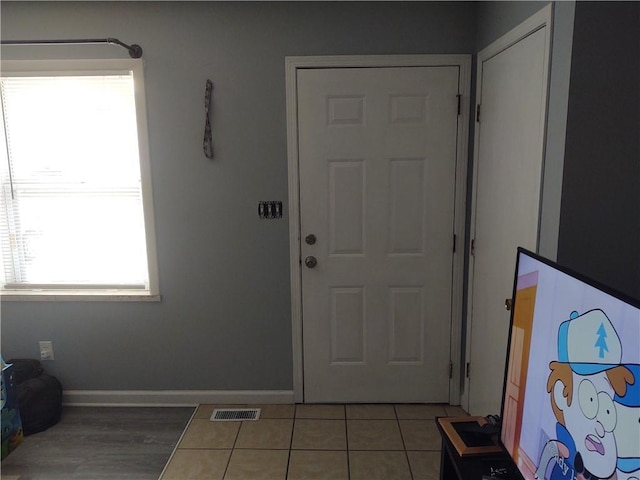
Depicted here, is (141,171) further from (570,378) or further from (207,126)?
(570,378)

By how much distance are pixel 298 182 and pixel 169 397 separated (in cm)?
155

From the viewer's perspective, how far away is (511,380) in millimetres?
1315

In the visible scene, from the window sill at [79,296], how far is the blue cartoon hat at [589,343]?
2.24 m

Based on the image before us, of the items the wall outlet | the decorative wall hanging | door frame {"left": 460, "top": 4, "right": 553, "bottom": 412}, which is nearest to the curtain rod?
the decorative wall hanging

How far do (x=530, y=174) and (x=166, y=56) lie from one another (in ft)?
6.41

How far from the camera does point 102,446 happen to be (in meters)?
2.38

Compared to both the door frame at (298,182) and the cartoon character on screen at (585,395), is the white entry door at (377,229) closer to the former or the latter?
the door frame at (298,182)

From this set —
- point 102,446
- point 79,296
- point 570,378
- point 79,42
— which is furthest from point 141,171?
point 570,378

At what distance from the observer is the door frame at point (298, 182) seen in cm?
241

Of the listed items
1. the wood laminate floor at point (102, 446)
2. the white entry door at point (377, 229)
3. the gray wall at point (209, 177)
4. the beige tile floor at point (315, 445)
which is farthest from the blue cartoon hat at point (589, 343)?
the wood laminate floor at point (102, 446)

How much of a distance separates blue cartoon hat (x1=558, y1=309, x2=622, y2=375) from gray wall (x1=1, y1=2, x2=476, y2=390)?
1768 millimetres

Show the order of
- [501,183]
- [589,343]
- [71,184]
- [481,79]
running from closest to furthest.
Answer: [589,343] → [501,183] → [481,79] → [71,184]

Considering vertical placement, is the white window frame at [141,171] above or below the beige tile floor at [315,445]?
above

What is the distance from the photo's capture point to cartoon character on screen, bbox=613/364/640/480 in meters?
0.79
